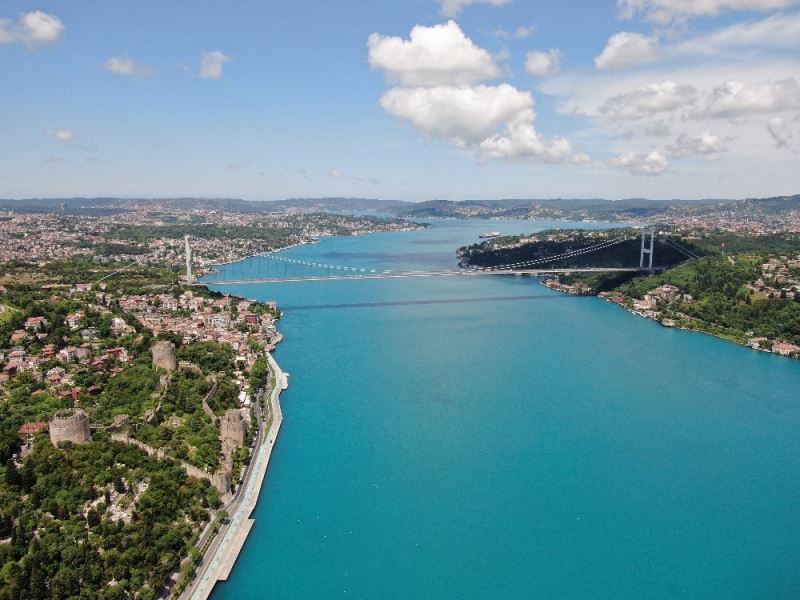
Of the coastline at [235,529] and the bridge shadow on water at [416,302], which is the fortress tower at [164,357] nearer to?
the coastline at [235,529]

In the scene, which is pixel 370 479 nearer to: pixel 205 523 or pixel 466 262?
pixel 205 523

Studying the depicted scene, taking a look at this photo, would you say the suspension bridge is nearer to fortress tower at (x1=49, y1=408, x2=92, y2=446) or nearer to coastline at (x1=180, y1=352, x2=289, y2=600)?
coastline at (x1=180, y1=352, x2=289, y2=600)

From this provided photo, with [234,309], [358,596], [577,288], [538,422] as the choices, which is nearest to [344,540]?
[358,596]

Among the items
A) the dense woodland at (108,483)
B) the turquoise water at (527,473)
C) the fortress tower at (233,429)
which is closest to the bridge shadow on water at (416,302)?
→ the turquoise water at (527,473)

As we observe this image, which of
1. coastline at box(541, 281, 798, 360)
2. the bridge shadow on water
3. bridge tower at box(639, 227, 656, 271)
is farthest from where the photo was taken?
bridge tower at box(639, 227, 656, 271)

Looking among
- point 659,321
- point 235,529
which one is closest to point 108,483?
point 235,529

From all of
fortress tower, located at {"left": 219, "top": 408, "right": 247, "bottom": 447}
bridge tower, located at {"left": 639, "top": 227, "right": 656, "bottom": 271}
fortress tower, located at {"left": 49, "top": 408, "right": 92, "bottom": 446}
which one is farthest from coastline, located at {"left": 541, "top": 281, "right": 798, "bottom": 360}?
fortress tower, located at {"left": 49, "top": 408, "right": 92, "bottom": 446}

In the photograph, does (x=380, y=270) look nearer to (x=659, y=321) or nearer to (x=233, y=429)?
(x=659, y=321)

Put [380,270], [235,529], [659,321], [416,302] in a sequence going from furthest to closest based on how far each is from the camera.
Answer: [380,270]
[416,302]
[659,321]
[235,529]
